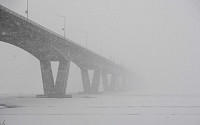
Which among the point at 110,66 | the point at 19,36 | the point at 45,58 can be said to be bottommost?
the point at 110,66

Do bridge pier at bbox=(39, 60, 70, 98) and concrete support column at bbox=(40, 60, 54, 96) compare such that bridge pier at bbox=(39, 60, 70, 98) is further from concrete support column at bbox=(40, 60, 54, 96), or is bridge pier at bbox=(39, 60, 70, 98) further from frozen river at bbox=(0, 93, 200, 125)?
frozen river at bbox=(0, 93, 200, 125)

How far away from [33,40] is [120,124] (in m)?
34.6

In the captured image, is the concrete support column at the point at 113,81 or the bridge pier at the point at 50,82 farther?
the concrete support column at the point at 113,81

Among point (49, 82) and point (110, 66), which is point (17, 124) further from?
point (110, 66)

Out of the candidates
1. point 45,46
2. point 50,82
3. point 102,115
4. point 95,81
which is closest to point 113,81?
point 95,81

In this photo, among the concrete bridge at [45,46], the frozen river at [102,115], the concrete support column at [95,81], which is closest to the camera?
the frozen river at [102,115]

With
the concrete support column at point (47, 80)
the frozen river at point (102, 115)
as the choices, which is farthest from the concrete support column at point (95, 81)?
the frozen river at point (102, 115)

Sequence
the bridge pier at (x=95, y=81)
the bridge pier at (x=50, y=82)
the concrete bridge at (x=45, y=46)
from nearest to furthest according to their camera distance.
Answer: the concrete bridge at (x=45, y=46) < the bridge pier at (x=50, y=82) < the bridge pier at (x=95, y=81)

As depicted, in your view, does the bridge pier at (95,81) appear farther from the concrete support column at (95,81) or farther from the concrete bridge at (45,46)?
the concrete bridge at (45,46)

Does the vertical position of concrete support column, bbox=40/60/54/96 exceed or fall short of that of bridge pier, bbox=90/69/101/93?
it exceeds it

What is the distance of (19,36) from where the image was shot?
4678cm

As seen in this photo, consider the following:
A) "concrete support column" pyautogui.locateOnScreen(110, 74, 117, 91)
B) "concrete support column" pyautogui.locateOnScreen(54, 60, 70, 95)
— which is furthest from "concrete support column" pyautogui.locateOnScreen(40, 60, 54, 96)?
"concrete support column" pyautogui.locateOnScreen(110, 74, 117, 91)

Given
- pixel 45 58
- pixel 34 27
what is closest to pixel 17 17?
pixel 34 27

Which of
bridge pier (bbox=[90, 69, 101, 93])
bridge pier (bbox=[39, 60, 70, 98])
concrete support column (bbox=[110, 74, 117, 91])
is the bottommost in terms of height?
concrete support column (bbox=[110, 74, 117, 91])
